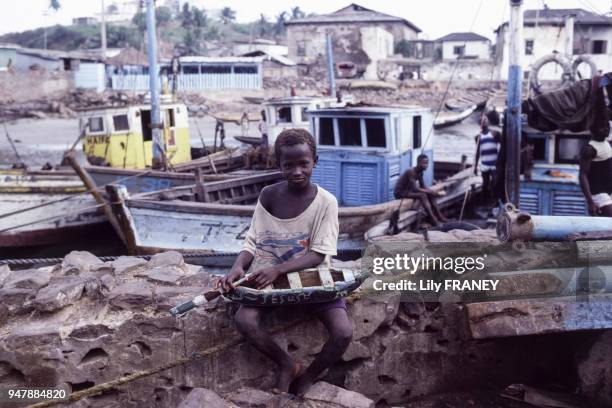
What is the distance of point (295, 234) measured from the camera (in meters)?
3.29

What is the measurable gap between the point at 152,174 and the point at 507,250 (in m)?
9.67

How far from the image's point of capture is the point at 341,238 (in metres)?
9.61

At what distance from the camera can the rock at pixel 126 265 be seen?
400cm

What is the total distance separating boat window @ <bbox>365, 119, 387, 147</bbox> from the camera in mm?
9930

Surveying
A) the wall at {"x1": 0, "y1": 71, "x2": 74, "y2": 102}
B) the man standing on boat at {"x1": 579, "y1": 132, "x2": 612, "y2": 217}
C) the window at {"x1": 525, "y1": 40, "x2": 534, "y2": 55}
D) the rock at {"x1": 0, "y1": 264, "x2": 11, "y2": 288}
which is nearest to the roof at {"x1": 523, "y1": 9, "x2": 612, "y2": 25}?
the window at {"x1": 525, "y1": 40, "x2": 534, "y2": 55}

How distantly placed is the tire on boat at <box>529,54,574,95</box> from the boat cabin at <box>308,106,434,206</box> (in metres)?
1.94

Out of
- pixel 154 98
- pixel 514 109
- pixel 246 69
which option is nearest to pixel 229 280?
pixel 514 109

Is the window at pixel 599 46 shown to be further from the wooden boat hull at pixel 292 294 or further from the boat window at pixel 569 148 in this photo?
the wooden boat hull at pixel 292 294

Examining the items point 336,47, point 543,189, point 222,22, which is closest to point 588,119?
point 543,189

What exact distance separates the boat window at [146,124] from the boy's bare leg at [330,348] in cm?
1263

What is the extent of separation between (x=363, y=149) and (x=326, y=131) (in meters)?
0.70

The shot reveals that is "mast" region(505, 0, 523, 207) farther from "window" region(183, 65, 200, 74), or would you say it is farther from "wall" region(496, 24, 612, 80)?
"wall" region(496, 24, 612, 80)

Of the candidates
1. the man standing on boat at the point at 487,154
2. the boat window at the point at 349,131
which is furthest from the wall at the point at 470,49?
the boat window at the point at 349,131

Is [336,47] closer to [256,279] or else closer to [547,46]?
[547,46]
